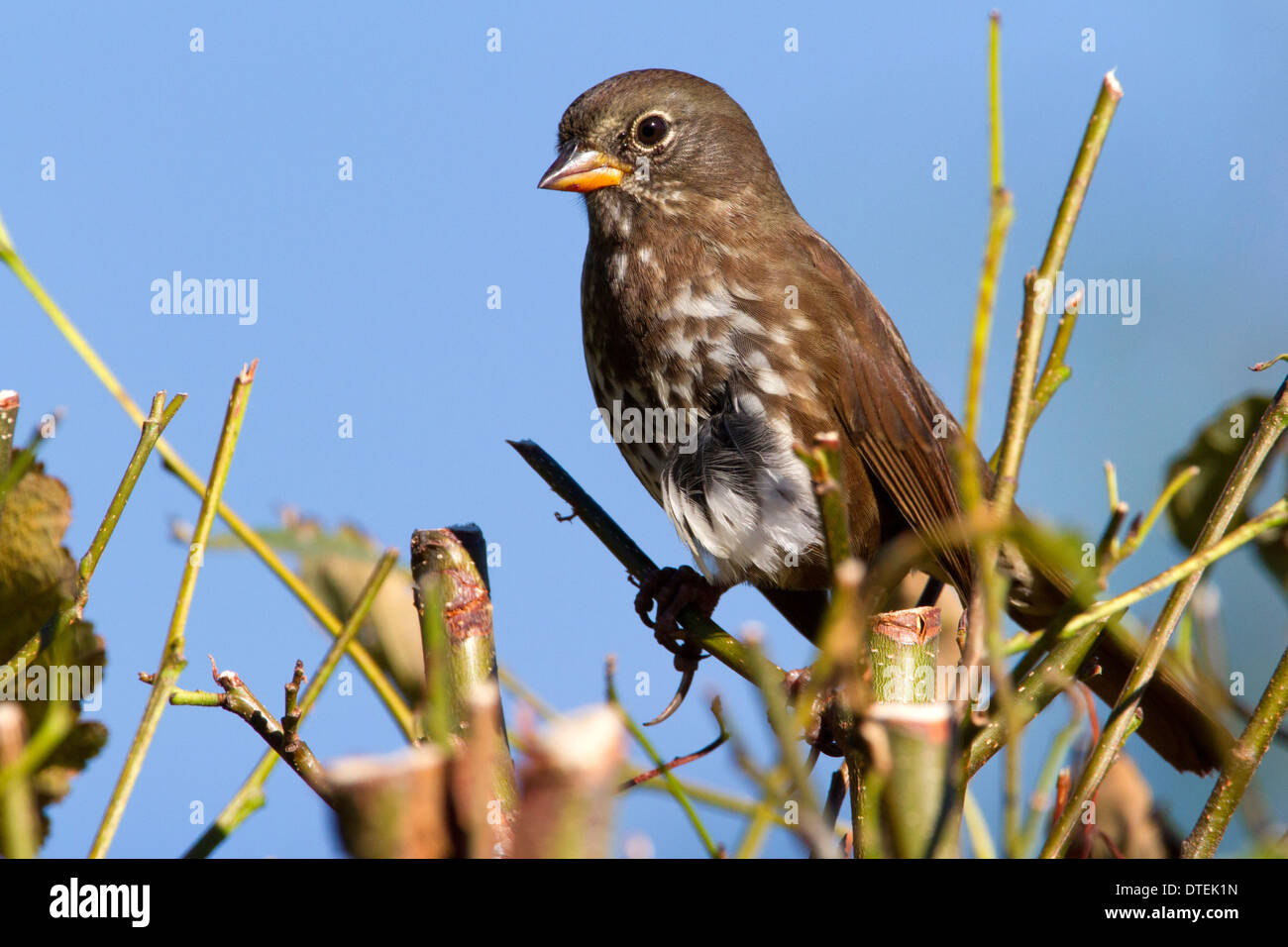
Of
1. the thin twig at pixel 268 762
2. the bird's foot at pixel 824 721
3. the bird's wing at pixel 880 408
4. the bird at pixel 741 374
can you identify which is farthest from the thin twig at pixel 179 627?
the bird's wing at pixel 880 408

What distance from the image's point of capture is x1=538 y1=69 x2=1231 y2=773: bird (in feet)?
9.57

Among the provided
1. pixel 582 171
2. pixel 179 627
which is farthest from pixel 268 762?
pixel 582 171

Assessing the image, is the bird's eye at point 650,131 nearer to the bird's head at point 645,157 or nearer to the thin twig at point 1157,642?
the bird's head at point 645,157

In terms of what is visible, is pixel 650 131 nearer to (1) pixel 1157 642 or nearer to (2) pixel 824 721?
(2) pixel 824 721

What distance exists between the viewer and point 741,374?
10.0ft

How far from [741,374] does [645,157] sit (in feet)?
2.97

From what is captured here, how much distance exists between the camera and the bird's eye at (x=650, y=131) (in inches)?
143

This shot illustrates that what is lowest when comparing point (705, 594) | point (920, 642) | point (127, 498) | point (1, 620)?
point (705, 594)

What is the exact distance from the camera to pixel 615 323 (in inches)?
130

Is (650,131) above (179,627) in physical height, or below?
above

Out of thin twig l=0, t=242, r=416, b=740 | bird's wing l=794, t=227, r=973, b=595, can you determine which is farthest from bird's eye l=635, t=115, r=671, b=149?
thin twig l=0, t=242, r=416, b=740
